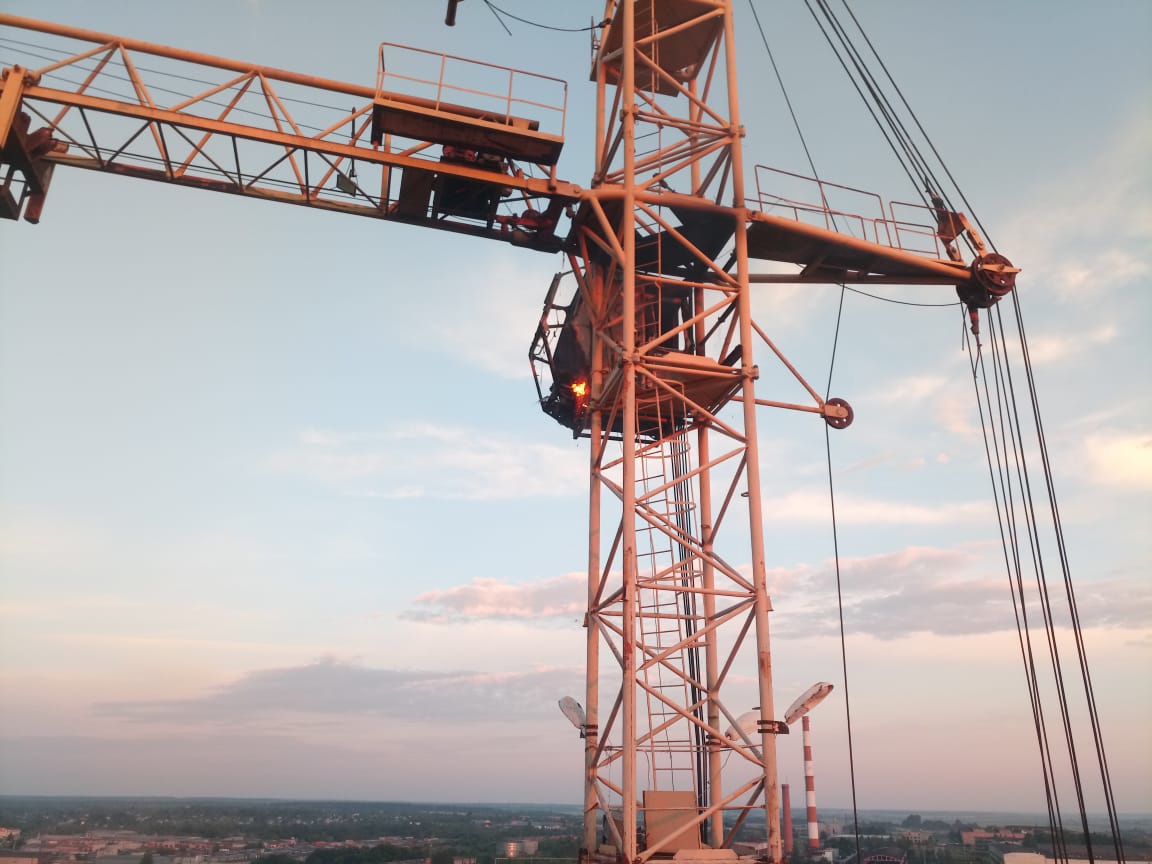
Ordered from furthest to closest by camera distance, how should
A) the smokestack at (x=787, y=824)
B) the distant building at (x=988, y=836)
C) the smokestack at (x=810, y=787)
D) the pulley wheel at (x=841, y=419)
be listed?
the distant building at (x=988, y=836) → the smokestack at (x=810, y=787) → the pulley wheel at (x=841, y=419) → the smokestack at (x=787, y=824)

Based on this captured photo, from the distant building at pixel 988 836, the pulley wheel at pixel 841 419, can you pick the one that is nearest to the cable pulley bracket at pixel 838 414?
the pulley wheel at pixel 841 419

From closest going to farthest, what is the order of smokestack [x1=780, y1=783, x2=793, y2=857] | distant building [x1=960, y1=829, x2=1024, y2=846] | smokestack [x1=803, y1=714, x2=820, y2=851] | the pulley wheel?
smokestack [x1=780, y1=783, x2=793, y2=857] < the pulley wheel < smokestack [x1=803, y1=714, x2=820, y2=851] < distant building [x1=960, y1=829, x2=1024, y2=846]

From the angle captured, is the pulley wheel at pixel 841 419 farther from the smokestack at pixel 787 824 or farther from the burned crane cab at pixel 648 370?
the smokestack at pixel 787 824

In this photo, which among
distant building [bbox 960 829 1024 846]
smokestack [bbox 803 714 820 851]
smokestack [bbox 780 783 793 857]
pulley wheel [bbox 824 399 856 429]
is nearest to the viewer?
smokestack [bbox 780 783 793 857]

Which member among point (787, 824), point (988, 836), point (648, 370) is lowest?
point (988, 836)

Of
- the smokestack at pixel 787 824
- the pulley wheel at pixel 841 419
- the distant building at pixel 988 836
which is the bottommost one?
the distant building at pixel 988 836

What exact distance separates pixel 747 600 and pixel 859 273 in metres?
9.90

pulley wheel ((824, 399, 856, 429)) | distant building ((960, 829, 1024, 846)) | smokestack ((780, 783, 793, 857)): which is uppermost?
pulley wheel ((824, 399, 856, 429))

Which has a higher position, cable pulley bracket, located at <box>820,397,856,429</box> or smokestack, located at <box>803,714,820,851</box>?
cable pulley bracket, located at <box>820,397,856,429</box>

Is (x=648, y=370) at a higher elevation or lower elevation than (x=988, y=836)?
higher

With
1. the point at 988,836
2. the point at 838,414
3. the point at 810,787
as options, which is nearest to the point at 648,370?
the point at 838,414

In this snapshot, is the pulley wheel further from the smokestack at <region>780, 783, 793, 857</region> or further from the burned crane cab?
the smokestack at <region>780, 783, 793, 857</region>

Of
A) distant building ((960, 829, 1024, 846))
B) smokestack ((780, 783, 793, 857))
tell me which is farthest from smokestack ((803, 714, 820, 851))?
distant building ((960, 829, 1024, 846))

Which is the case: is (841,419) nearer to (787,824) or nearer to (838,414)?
(838,414)
